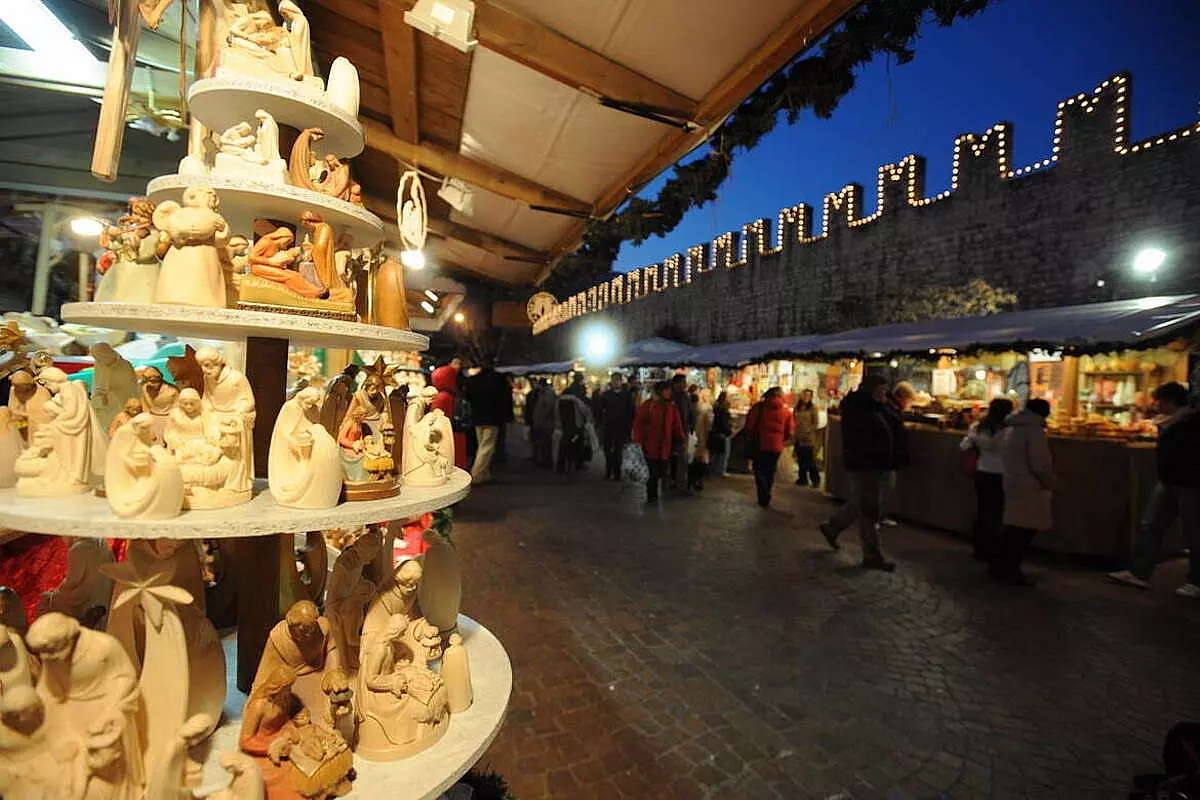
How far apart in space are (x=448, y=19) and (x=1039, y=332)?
7.08m

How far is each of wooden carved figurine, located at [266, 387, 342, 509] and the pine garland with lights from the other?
128 inches

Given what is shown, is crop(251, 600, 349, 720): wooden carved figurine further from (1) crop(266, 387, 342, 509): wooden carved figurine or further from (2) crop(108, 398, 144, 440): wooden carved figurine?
(2) crop(108, 398, 144, 440): wooden carved figurine

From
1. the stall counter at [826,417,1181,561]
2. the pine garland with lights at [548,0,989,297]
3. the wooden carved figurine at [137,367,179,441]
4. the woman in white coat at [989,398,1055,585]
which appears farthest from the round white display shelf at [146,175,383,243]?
the stall counter at [826,417,1181,561]

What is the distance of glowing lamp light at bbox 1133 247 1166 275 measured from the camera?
24.7 ft

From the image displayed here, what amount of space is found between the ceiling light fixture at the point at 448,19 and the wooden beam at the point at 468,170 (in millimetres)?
2582

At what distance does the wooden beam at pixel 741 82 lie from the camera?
2.69 metres

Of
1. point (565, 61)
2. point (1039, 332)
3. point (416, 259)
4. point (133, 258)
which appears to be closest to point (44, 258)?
point (416, 259)

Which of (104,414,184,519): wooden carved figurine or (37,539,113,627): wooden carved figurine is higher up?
(104,414,184,519): wooden carved figurine

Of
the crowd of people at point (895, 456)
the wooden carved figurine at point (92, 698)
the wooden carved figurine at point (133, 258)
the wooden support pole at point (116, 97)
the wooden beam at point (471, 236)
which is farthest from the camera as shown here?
the wooden beam at point (471, 236)

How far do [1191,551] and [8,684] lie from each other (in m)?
7.06

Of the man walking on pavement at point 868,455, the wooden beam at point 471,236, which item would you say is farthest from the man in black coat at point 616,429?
the man walking on pavement at point 868,455

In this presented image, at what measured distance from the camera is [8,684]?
1.01m

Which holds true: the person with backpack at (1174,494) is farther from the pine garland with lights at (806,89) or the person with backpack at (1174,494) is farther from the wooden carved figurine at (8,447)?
the wooden carved figurine at (8,447)

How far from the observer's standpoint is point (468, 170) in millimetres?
5438
